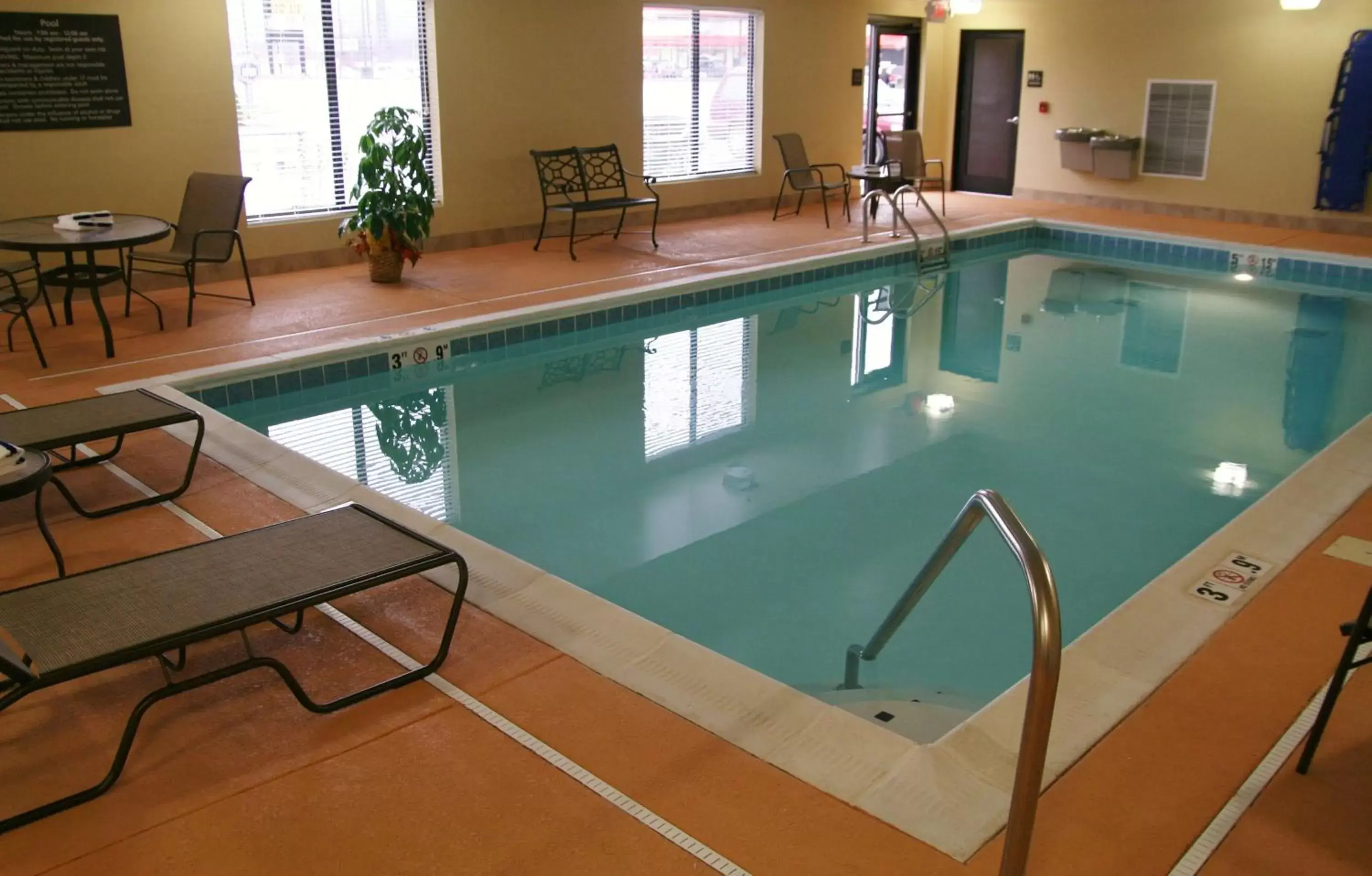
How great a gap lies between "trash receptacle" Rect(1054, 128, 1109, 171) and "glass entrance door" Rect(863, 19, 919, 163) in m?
1.71

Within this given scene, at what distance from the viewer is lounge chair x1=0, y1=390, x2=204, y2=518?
3.75 m

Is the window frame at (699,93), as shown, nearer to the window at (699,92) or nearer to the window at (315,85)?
the window at (699,92)

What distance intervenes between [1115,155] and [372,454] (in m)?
8.85

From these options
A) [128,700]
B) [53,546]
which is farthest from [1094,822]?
[53,546]

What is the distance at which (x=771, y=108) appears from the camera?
1120 cm

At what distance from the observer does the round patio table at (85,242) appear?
5.43m

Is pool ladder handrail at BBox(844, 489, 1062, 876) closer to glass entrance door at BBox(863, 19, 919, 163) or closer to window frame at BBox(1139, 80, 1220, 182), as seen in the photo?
window frame at BBox(1139, 80, 1220, 182)

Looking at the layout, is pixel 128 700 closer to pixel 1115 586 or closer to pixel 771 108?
pixel 1115 586

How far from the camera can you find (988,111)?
1270 cm

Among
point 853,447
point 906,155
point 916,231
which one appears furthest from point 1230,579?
point 906,155

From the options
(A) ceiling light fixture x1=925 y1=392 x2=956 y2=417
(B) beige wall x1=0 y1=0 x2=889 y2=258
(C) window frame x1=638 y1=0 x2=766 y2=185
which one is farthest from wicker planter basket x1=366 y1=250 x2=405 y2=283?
(A) ceiling light fixture x1=925 y1=392 x2=956 y2=417

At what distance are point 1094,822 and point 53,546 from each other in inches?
115

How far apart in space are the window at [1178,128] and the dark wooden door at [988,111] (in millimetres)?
1480

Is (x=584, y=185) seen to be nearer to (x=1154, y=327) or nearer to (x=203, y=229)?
(x=203, y=229)
